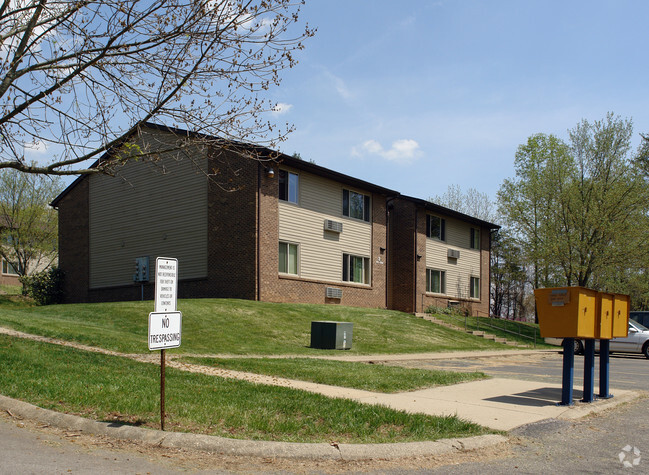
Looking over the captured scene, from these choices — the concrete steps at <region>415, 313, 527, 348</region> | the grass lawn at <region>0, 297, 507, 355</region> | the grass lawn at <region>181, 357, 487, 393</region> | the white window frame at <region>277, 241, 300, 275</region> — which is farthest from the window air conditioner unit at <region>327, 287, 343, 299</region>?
the grass lawn at <region>181, 357, 487, 393</region>

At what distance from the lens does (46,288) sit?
1315 inches

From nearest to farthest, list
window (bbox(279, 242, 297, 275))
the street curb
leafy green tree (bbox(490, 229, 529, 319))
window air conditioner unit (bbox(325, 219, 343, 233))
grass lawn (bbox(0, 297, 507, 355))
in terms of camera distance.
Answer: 1. the street curb
2. grass lawn (bbox(0, 297, 507, 355))
3. window (bbox(279, 242, 297, 275))
4. window air conditioner unit (bbox(325, 219, 343, 233))
5. leafy green tree (bbox(490, 229, 529, 319))

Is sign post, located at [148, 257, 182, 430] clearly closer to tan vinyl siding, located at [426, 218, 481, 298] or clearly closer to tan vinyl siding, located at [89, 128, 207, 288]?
tan vinyl siding, located at [89, 128, 207, 288]

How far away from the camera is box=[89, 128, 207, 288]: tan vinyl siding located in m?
27.3

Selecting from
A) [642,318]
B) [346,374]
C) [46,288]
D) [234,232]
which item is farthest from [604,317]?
[46,288]

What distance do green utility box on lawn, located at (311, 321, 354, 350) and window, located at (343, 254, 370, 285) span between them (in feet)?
34.5

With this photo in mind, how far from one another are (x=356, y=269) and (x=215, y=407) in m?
23.4

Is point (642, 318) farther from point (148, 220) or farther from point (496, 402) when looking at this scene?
point (148, 220)

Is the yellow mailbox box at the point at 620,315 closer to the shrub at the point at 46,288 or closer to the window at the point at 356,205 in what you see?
the window at the point at 356,205

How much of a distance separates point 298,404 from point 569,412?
12.5 feet

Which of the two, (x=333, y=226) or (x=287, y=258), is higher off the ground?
(x=333, y=226)

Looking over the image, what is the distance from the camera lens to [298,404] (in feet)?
26.9

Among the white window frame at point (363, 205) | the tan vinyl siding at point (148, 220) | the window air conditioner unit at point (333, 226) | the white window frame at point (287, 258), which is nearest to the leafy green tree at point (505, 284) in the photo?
the white window frame at point (363, 205)

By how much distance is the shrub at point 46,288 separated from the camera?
110 feet
